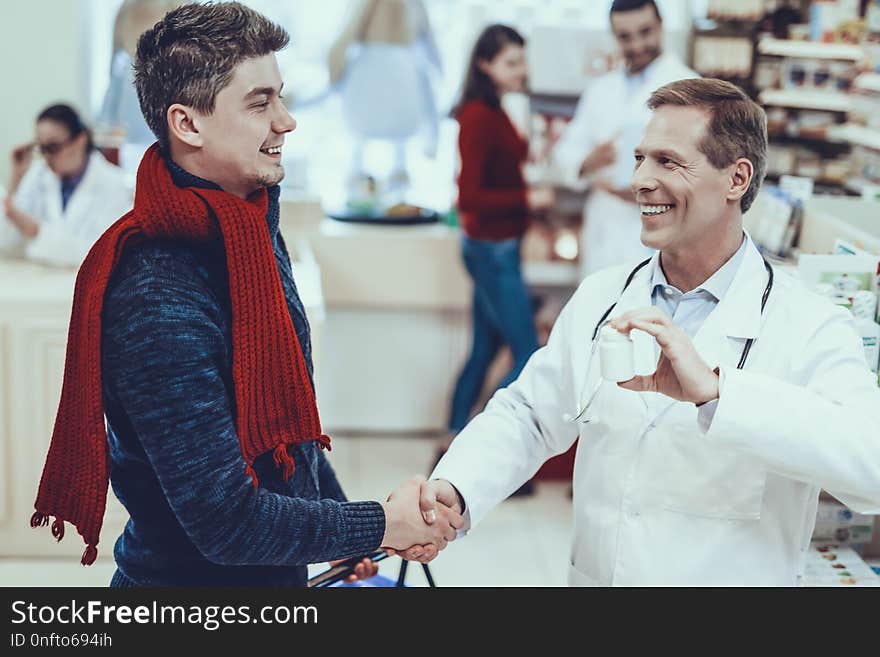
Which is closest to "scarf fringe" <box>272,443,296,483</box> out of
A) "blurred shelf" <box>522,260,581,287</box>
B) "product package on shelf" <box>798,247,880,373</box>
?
"product package on shelf" <box>798,247,880,373</box>

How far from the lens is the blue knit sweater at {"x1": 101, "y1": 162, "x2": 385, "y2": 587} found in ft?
5.08

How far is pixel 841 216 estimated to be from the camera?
313 cm

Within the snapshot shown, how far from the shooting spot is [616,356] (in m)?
1.62

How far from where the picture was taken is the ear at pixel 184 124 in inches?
64.1

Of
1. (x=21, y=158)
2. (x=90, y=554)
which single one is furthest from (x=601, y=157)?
(x=90, y=554)

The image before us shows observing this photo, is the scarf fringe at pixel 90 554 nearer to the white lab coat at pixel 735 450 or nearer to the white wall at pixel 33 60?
the white lab coat at pixel 735 450

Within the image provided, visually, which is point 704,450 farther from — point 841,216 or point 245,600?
point 841,216

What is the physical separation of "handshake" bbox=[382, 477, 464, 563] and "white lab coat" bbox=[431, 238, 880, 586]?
208 millimetres

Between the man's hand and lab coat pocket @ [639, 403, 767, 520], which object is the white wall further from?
lab coat pocket @ [639, 403, 767, 520]

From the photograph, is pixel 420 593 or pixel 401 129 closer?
pixel 420 593

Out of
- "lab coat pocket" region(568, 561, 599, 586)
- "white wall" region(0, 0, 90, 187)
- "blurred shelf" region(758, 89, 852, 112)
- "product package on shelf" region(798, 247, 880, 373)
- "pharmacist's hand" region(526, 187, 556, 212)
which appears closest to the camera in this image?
"lab coat pocket" region(568, 561, 599, 586)

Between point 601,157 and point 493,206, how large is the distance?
422 mm

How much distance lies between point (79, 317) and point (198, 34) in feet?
1.35

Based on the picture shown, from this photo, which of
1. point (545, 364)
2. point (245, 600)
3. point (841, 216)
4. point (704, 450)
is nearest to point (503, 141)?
point (841, 216)
